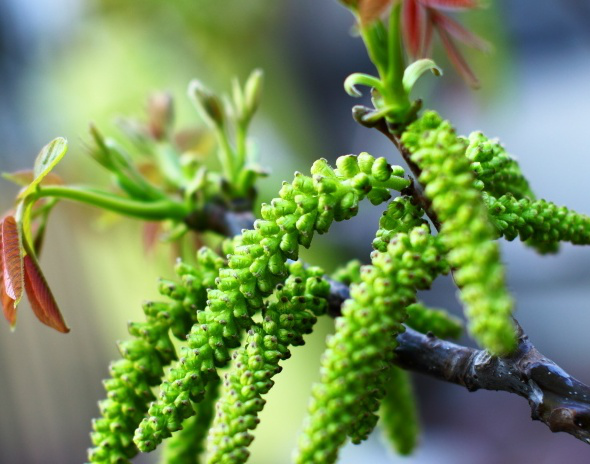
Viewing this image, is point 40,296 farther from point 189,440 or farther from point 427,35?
point 427,35

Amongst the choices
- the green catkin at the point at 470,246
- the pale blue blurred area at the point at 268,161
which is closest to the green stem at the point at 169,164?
the green catkin at the point at 470,246

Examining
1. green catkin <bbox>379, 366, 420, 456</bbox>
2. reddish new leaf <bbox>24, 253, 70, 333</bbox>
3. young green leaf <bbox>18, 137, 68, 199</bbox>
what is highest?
young green leaf <bbox>18, 137, 68, 199</bbox>

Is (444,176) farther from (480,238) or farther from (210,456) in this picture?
(210,456)

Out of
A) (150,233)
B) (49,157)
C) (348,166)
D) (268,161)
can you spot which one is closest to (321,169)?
(348,166)

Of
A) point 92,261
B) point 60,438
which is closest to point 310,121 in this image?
point 92,261

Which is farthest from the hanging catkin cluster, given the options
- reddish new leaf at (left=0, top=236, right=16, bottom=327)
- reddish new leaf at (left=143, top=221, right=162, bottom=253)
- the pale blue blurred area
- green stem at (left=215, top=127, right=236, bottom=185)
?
the pale blue blurred area

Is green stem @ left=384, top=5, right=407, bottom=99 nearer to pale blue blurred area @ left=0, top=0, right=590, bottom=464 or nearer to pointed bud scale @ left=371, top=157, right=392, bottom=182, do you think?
pointed bud scale @ left=371, top=157, right=392, bottom=182
